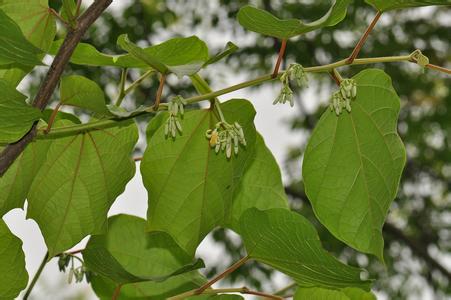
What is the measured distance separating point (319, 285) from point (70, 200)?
30 cm

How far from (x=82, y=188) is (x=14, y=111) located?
0.21m

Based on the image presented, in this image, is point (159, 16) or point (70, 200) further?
point (159, 16)

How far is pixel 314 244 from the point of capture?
31.5 inches

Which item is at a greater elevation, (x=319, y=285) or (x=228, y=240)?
(x=319, y=285)

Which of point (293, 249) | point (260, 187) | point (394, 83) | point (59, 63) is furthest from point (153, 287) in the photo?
point (394, 83)

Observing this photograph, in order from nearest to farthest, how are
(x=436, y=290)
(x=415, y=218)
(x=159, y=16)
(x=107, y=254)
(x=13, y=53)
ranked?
(x=13, y=53) < (x=107, y=254) < (x=159, y=16) < (x=436, y=290) < (x=415, y=218)

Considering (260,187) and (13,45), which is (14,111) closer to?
(13,45)

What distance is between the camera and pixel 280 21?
74 cm

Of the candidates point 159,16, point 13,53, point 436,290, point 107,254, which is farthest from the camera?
point 436,290

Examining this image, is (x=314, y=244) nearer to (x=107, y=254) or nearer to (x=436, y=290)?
(x=107, y=254)

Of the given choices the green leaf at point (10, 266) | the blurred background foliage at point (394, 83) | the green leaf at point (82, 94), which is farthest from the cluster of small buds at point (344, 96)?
the blurred background foliage at point (394, 83)

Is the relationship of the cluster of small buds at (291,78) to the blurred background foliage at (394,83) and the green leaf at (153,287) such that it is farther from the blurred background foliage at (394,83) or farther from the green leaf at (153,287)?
the blurred background foliage at (394,83)

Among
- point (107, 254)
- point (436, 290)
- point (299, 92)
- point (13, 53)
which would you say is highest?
point (13, 53)

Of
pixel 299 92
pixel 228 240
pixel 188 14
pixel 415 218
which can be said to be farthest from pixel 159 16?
pixel 415 218
